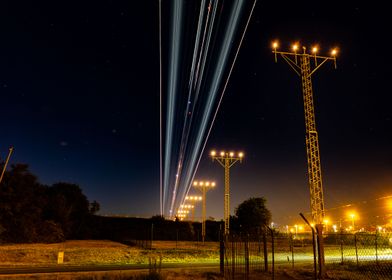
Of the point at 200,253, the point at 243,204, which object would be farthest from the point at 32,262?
the point at 243,204

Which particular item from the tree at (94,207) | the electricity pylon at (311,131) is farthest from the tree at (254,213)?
the electricity pylon at (311,131)

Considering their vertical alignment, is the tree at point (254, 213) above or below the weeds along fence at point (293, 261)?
above

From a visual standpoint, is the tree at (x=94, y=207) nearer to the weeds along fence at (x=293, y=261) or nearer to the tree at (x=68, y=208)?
the tree at (x=68, y=208)

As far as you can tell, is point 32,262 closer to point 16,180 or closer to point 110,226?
point 16,180

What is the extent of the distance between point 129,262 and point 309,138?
1453cm

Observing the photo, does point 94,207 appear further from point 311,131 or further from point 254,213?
point 311,131

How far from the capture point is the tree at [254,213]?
7231 centimetres

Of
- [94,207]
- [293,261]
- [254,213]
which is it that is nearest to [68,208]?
[94,207]

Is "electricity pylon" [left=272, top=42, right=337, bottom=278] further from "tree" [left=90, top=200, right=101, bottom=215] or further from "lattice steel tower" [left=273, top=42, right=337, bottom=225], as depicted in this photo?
"tree" [left=90, top=200, right=101, bottom=215]

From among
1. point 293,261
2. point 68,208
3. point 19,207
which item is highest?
point 68,208

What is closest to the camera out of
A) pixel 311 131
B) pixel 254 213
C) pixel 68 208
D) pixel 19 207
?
pixel 311 131

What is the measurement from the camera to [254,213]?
2854 inches

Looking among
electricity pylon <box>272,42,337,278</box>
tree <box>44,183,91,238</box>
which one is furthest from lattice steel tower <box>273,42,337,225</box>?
tree <box>44,183,91,238</box>

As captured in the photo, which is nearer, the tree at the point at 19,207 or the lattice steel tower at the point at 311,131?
the lattice steel tower at the point at 311,131
